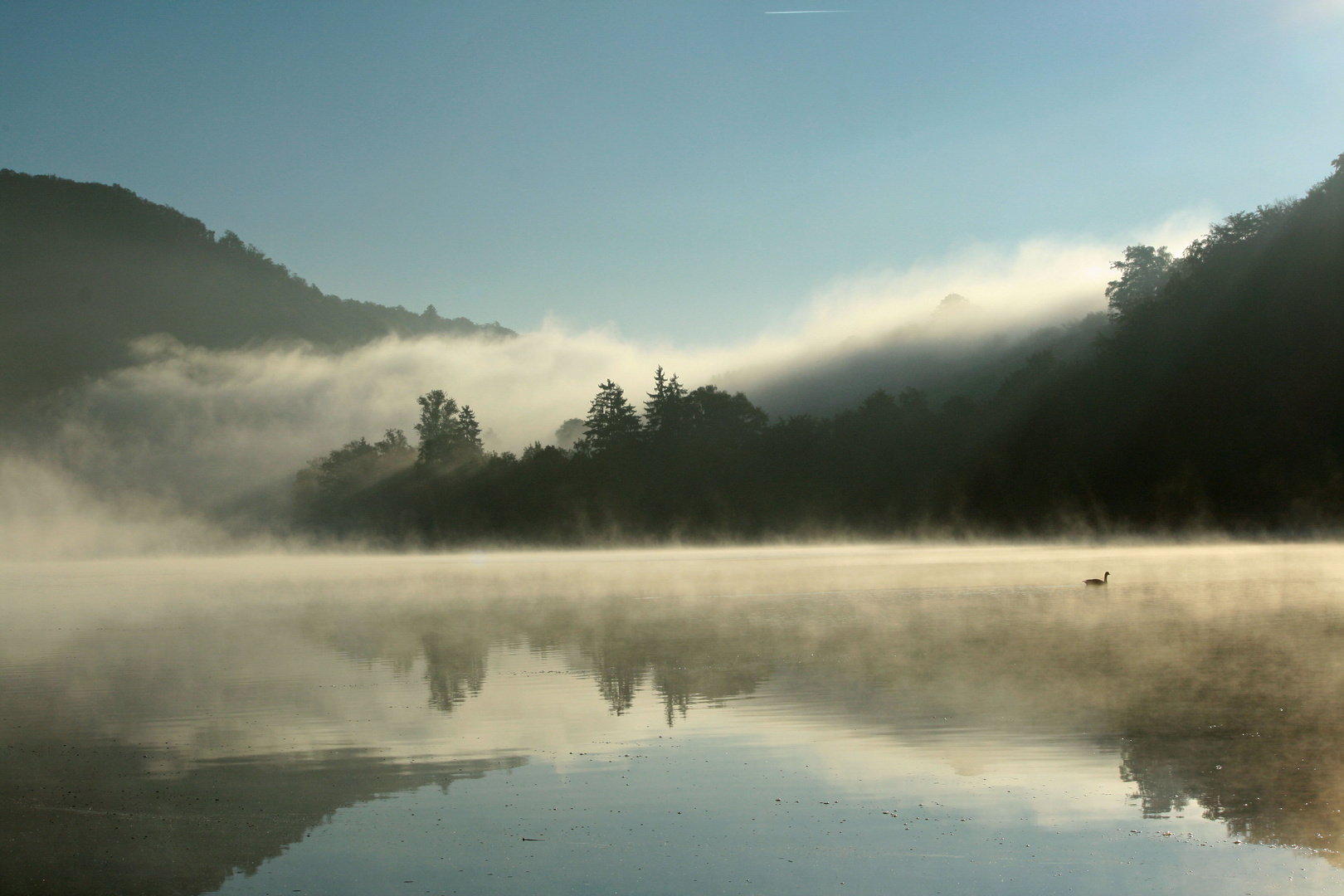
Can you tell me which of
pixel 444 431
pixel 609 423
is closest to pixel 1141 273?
pixel 609 423

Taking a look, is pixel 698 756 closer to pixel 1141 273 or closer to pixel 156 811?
pixel 156 811

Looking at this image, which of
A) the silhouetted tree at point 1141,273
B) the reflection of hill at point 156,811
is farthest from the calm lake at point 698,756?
the silhouetted tree at point 1141,273

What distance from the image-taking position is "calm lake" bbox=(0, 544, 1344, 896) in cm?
811

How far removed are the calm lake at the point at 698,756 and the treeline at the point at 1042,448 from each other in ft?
177

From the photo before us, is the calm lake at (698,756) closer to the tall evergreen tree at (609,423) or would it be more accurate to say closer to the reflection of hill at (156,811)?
the reflection of hill at (156,811)

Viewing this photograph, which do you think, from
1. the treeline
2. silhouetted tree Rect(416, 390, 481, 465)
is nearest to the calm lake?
the treeline

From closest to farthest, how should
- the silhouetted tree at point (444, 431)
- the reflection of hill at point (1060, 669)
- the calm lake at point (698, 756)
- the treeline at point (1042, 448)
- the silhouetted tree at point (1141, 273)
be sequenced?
the calm lake at point (698, 756) < the reflection of hill at point (1060, 669) < the treeline at point (1042, 448) < the silhouetted tree at point (1141, 273) < the silhouetted tree at point (444, 431)

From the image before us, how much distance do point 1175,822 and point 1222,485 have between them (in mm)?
73303

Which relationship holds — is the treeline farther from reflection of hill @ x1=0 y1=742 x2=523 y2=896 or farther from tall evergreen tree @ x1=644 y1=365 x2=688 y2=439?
reflection of hill @ x1=0 y1=742 x2=523 y2=896

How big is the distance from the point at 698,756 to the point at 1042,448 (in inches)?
3351

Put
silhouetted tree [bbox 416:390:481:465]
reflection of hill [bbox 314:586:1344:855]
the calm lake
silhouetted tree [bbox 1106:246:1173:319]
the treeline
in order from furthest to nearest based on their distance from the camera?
silhouetted tree [bbox 416:390:481:465], silhouetted tree [bbox 1106:246:1173:319], the treeline, reflection of hill [bbox 314:586:1344:855], the calm lake

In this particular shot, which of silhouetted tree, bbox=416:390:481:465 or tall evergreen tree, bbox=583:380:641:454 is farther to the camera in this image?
silhouetted tree, bbox=416:390:481:465

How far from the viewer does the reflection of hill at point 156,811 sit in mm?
8164

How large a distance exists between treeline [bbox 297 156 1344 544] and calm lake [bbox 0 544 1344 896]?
177 feet
